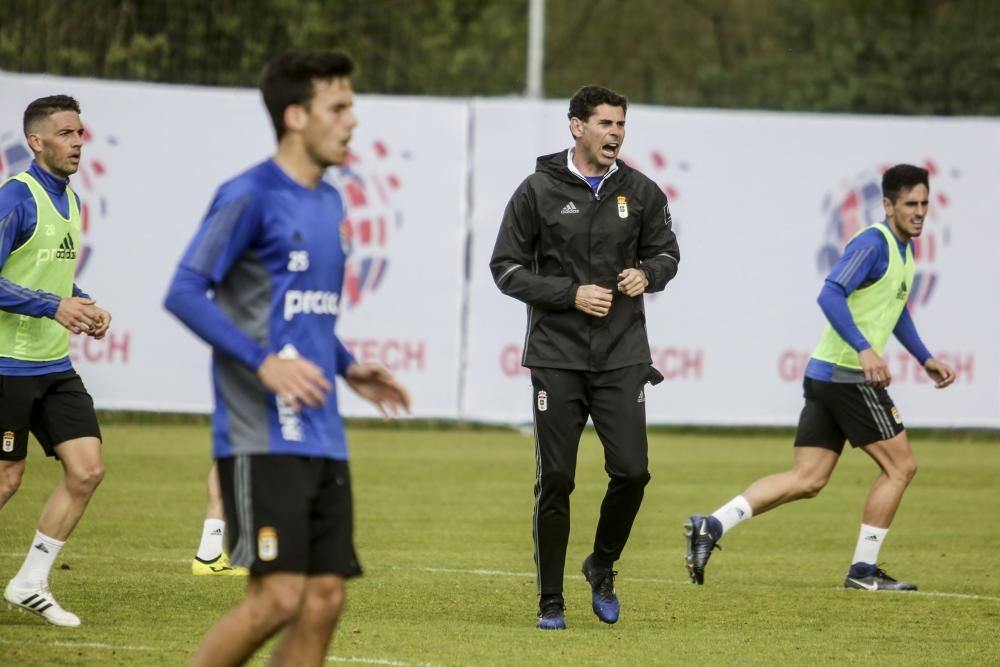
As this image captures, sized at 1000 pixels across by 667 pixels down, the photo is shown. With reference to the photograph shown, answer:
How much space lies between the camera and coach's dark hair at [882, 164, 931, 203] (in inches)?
379

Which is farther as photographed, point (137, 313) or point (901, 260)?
point (137, 313)

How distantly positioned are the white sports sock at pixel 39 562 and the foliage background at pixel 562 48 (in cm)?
1161

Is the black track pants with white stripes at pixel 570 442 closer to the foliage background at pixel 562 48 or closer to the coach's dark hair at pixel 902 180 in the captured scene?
the coach's dark hair at pixel 902 180

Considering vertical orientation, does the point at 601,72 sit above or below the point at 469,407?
above

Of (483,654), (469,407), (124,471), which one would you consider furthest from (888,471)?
(469,407)

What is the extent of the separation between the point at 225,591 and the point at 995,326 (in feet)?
37.3

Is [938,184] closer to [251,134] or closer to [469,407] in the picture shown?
[469,407]

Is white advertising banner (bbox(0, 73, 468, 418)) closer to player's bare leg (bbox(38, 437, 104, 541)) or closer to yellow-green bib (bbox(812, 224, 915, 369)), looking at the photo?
yellow-green bib (bbox(812, 224, 915, 369))

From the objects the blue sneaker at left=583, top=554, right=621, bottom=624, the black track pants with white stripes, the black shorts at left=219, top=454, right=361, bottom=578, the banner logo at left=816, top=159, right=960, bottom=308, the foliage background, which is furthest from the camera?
the foliage background

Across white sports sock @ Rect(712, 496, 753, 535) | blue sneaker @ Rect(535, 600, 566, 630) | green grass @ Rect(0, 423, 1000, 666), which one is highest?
white sports sock @ Rect(712, 496, 753, 535)

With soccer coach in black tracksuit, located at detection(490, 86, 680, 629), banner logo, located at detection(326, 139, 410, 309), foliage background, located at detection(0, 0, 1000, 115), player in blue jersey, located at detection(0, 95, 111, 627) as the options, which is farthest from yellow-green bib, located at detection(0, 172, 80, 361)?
foliage background, located at detection(0, 0, 1000, 115)

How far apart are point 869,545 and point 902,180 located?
6.64 feet

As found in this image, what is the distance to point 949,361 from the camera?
1789cm

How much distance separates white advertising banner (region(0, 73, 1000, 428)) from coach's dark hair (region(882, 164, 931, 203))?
779 cm
